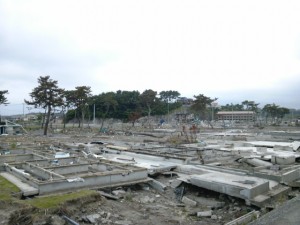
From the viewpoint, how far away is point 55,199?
929cm

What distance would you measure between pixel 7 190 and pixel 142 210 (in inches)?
180

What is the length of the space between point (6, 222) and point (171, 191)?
19.5ft

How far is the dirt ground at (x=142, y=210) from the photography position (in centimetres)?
820

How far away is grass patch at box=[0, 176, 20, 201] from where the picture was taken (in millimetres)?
9406

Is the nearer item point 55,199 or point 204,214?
point 204,214

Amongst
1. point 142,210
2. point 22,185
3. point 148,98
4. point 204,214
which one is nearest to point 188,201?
point 204,214

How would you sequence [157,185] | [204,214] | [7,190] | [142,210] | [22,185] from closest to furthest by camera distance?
[204,214] < [142,210] < [7,190] < [22,185] < [157,185]

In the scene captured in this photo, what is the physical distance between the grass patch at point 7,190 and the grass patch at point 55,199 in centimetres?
76

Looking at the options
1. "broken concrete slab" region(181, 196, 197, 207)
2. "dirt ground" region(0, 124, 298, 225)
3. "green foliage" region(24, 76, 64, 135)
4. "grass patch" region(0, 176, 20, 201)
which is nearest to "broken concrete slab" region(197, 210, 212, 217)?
"dirt ground" region(0, 124, 298, 225)

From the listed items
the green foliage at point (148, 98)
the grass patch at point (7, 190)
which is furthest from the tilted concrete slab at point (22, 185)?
the green foliage at point (148, 98)

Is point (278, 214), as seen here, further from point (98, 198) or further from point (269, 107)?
point (269, 107)

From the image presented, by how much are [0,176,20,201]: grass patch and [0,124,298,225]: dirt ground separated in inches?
22.0

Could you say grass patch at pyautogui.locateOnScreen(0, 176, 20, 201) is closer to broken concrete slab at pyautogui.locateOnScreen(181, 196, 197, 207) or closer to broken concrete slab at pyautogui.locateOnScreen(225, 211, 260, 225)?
broken concrete slab at pyautogui.locateOnScreen(181, 196, 197, 207)

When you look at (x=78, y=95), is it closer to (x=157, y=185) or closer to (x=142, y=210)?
(x=157, y=185)
